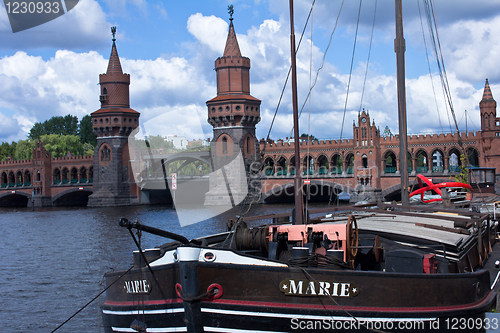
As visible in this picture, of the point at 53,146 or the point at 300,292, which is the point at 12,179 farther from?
the point at 300,292

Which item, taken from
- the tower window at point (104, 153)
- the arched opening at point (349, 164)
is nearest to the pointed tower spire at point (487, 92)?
the arched opening at point (349, 164)

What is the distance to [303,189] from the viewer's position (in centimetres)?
5553

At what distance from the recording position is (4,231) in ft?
118

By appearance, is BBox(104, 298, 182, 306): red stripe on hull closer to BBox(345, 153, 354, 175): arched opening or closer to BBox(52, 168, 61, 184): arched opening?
BBox(345, 153, 354, 175): arched opening

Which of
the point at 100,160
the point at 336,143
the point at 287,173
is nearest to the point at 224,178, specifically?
the point at 287,173

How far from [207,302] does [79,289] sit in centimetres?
1130

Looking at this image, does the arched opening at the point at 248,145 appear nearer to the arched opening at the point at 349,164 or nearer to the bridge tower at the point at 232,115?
the bridge tower at the point at 232,115

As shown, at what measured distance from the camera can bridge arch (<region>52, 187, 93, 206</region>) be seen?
2660 inches

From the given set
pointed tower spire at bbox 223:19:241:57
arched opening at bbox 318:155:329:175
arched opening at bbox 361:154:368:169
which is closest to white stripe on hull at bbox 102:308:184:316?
arched opening at bbox 361:154:368:169

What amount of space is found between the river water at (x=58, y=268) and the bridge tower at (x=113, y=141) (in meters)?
25.7

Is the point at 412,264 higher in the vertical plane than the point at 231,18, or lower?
lower

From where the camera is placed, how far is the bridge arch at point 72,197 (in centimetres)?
6757

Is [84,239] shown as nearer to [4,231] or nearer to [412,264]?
[4,231]

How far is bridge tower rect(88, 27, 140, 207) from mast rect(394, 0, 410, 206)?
5136 cm
